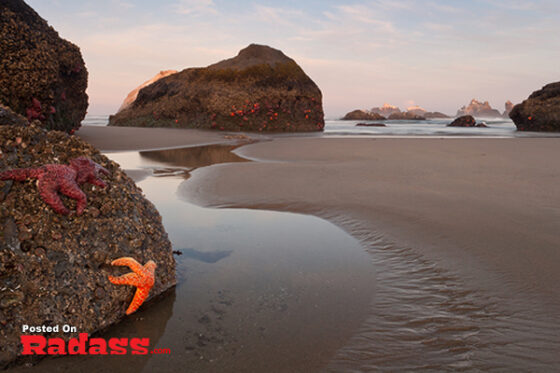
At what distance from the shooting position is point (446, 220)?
3.59 m

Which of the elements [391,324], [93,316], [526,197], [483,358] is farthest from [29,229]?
[526,197]

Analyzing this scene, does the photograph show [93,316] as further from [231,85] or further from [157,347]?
[231,85]

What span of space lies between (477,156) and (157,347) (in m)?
8.02

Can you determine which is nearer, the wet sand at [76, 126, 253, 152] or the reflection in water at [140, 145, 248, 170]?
the reflection in water at [140, 145, 248, 170]

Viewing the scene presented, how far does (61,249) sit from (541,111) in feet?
84.6

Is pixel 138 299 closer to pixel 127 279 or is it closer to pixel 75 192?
pixel 127 279

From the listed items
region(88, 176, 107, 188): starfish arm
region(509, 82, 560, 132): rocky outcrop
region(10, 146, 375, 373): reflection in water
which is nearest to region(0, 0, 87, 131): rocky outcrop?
region(10, 146, 375, 373): reflection in water

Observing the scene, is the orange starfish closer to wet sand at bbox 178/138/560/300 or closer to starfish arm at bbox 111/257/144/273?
starfish arm at bbox 111/257/144/273

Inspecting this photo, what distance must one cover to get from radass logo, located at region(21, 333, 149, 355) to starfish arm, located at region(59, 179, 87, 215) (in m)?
0.72

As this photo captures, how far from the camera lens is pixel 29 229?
2.02m

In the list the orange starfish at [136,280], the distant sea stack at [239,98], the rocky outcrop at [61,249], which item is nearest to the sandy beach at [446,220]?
the orange starfish at [136,280]

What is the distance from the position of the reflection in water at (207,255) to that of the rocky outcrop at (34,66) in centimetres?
733

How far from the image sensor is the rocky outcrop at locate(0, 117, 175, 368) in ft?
6.11

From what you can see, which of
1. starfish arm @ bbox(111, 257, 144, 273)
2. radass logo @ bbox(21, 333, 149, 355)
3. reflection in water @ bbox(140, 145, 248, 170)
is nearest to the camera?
radass logo @ bbox(21, 333, 149, 355)
